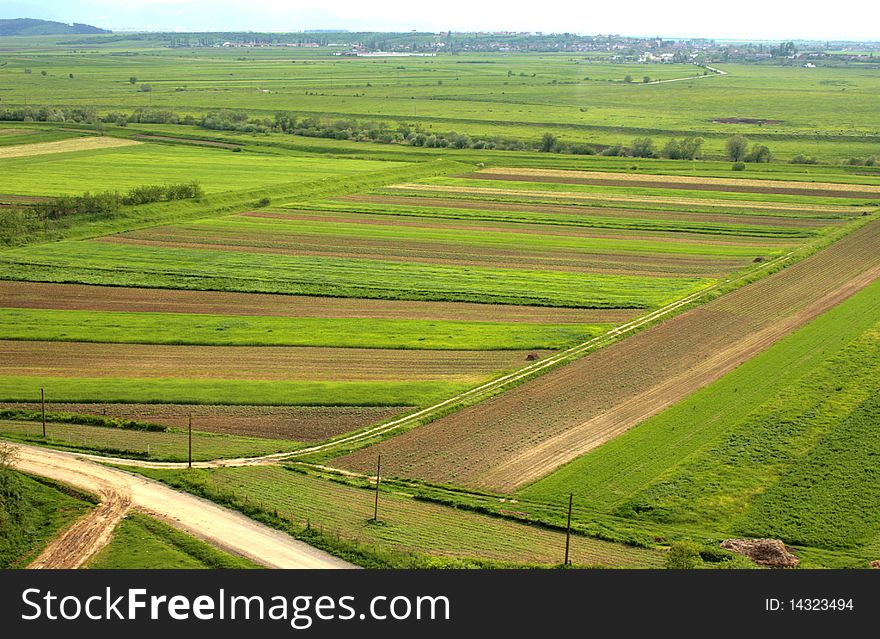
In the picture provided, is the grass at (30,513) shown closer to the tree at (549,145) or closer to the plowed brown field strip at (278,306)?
the plowed brown field strip at (278,306)

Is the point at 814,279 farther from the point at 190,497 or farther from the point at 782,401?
the point at 190,497

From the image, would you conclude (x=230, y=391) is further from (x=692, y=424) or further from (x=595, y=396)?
(x=692, y=424)

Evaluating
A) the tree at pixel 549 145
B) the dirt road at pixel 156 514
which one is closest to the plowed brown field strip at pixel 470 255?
the dirt road at pixel 156 514

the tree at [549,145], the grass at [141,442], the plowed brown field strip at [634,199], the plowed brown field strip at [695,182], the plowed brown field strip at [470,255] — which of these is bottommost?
the grass at [141,442]

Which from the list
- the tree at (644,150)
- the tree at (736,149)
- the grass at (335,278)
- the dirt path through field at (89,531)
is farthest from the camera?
the tree at (644,150)

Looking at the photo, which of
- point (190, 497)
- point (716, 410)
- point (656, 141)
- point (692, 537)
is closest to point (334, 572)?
point (190, 497)

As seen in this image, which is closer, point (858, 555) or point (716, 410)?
point (858, 555)

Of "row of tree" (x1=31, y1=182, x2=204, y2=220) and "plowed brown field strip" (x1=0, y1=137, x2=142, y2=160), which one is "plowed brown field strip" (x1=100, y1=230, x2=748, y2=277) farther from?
"plowed brown field strip" (x1=0, y1=137, x2=142, y2=160)
